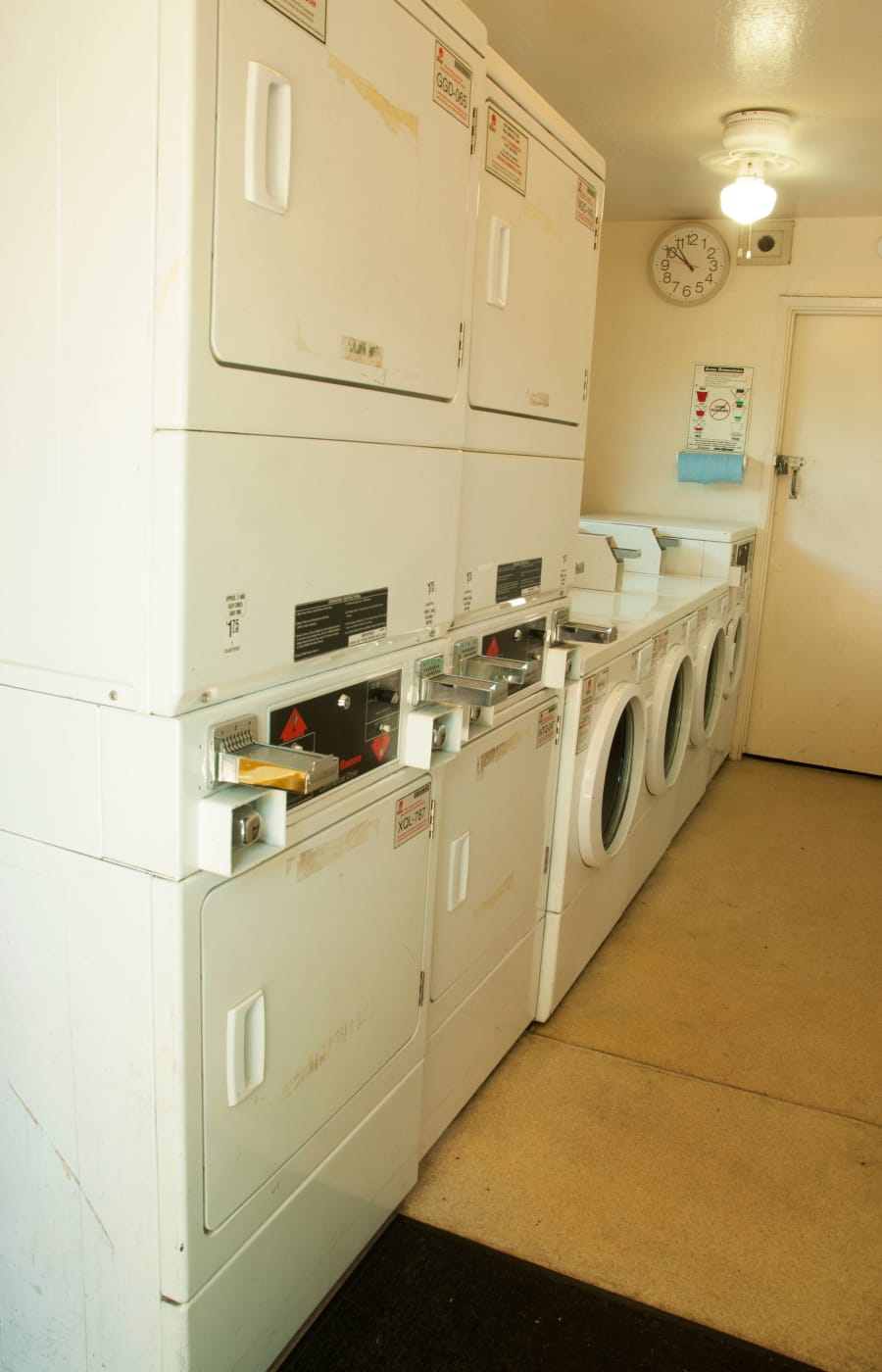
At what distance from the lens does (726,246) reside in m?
4.59

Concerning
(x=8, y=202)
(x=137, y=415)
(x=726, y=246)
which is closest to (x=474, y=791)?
(x=137, y=415)

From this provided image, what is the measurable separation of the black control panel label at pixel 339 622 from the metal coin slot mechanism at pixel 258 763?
15 cm

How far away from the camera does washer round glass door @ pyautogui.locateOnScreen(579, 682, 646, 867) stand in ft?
Result: 8.10

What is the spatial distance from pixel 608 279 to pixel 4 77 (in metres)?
4.13

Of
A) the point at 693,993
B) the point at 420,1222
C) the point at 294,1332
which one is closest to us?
the point at 294,1332

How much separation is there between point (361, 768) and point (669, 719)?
2.11 metres

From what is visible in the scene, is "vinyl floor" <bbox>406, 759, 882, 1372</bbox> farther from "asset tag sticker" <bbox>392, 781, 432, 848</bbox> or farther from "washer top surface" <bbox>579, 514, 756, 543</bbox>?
"washer top surface" <bbox>579, 514, 756, 543</bbox>

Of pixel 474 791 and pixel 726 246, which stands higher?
pixel 726 246

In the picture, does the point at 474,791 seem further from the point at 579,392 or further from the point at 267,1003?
the point at 579,392

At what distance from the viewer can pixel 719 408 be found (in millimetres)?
4730

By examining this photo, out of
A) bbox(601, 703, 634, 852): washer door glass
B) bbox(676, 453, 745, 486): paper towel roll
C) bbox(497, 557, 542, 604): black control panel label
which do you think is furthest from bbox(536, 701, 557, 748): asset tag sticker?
bbox(676, 453, 745, 486): paper towel roll

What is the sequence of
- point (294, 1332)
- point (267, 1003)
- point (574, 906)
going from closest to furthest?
point (267, 1003) < point (294, 1332) < point (574, 906)

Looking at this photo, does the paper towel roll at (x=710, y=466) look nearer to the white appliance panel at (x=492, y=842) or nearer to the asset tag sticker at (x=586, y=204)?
the asset tag sticker at (x=586, y=204)

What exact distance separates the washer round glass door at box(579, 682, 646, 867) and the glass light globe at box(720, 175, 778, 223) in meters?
2.11
